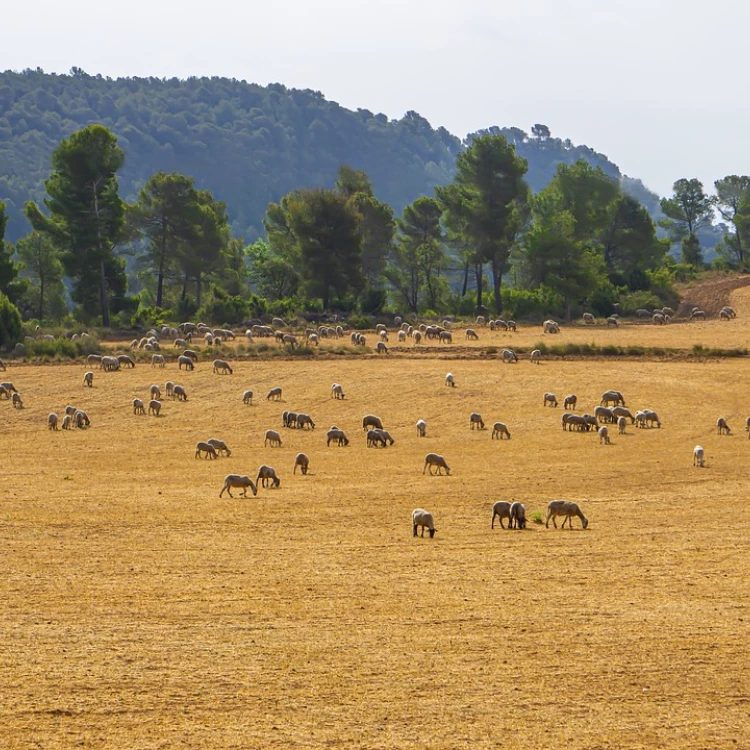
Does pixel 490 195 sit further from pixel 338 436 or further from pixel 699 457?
pixel 699 457

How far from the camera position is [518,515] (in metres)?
25.3

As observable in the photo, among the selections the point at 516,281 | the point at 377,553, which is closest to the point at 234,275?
the point at 516,281

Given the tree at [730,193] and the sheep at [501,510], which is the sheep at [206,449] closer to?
the sheep at [501,510]

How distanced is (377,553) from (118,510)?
24.6 ft

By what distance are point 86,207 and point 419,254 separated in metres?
29.0

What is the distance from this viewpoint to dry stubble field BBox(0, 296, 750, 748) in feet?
46.4

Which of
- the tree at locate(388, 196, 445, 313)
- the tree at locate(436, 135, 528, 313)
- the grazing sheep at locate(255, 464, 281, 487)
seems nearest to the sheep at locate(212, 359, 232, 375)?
the grazing sheep at locate(255, 464, 281, 487)

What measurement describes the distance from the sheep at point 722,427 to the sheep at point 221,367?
Result: 21.8m

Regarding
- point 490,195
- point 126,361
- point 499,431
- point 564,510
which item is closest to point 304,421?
point 499,431

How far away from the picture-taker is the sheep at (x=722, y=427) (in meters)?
39.8

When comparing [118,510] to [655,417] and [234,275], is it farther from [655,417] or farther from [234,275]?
[234,275]

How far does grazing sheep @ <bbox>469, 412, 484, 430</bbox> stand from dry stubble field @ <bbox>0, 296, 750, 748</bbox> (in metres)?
2.43

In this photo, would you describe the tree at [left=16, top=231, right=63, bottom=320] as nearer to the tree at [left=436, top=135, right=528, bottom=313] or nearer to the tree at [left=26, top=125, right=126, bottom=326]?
the tree at [left=26, top=125, right=126, bottom=326]

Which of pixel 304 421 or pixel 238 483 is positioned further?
pixel 304 421
